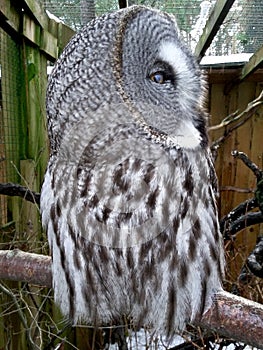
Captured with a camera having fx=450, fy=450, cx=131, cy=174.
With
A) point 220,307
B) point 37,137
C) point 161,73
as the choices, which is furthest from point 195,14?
point 220,307

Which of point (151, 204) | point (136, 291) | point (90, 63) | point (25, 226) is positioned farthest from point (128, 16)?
point (25, 226)

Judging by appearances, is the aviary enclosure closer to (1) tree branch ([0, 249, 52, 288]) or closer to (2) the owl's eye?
(1) tree branch ([0, 249, 52, 288])

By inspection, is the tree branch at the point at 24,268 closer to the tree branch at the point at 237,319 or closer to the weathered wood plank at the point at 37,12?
the tree branch at the point at 237,319

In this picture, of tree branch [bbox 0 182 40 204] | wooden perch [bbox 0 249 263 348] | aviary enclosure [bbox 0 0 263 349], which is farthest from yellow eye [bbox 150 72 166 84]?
tree branch [bbox 0 182 40 204]

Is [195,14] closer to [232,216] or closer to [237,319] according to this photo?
[232,216]

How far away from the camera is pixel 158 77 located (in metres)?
1.07

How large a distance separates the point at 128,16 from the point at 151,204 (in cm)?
43

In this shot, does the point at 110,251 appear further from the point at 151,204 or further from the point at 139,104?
the point at 139,104

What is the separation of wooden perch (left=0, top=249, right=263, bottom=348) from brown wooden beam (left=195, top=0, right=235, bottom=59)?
2.90 feet

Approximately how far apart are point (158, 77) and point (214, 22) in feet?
3.27

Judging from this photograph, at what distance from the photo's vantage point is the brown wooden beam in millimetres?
1750

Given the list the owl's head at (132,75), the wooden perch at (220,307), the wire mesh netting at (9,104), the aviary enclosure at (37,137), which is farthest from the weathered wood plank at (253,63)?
the wooden perch at (220,307)

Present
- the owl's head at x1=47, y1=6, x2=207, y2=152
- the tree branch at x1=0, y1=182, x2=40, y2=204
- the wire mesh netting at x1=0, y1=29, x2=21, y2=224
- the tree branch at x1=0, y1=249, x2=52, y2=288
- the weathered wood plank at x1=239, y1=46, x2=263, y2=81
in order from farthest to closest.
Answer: the weathered wood plank at x1=239, y1=46, x2=263, y2=81
the wire mesh netting at x1=0, y1=29, x2=21, y2=224
the tree branch at x1=0, y1=182, x2=40, y2=204
the tree branch at x1=0, y1=249, x2=52, y2=288
the owl's head at x1=47, y1=6, x2=207, y2=152

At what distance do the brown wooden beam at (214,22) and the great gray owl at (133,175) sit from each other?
59cm
